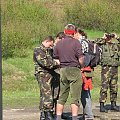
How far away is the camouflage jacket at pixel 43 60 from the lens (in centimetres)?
951

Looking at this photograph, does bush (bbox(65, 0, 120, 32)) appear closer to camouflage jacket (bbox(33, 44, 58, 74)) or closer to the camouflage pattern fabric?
the camouflage pattern fabric

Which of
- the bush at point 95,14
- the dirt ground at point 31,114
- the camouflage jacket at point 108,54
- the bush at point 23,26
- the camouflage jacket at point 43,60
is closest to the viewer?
the camouflage jacket at point 43,60

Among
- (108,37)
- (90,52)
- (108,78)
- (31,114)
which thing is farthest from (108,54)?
(31,114)

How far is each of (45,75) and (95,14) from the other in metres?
34.4

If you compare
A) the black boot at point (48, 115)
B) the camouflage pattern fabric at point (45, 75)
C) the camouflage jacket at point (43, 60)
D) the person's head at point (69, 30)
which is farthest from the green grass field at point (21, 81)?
the person's head at point (69, 30)

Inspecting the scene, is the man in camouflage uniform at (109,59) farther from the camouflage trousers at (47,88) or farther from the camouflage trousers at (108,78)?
the camouflage trousers at (47,88)

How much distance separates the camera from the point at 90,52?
32.4 feet

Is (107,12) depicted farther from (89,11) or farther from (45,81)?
(45,81)

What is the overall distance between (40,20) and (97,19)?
7.69m

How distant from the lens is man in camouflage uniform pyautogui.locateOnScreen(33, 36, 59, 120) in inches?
376

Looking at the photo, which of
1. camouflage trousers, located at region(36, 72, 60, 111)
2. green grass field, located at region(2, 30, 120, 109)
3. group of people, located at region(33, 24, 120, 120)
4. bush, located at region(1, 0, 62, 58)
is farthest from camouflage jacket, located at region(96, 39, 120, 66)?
bush, located at region(1, 0, 62, 58)

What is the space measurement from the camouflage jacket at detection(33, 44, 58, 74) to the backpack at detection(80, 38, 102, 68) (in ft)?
2.12

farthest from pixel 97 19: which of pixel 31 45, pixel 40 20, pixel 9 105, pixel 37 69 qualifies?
pixel 37 69

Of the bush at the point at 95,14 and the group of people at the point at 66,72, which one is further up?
the bush at the point at 95,14
